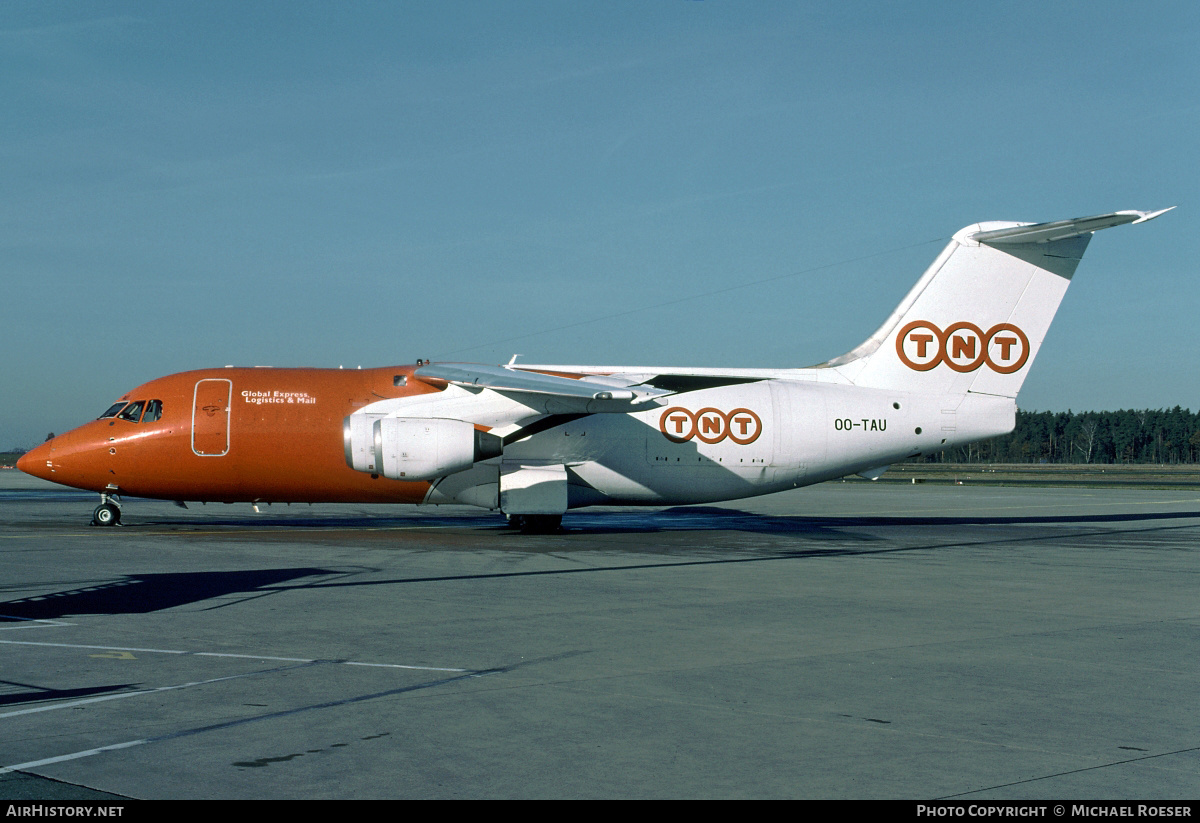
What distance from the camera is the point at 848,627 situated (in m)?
10.8

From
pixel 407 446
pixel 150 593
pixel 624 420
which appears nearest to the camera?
pixel 150 593

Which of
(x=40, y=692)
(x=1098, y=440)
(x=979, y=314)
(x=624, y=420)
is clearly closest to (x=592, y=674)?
(x=40, y=692)

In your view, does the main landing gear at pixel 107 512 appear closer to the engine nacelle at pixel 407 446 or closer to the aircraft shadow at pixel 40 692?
the engine nacelle at pixel 407 446

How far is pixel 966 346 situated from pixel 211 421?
58.5 ft

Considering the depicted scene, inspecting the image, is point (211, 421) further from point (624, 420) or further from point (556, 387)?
point (624, 420)

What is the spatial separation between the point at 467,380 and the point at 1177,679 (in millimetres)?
14865

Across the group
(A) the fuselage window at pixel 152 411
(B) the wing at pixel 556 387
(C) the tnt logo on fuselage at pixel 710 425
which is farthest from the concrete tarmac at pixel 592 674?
(C) the tnt logo on fuselage at pixel 710 425

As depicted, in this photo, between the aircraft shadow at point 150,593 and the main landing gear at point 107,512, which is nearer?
the aircraft shadow at point 150,593

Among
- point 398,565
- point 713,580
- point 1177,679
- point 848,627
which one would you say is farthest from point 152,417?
point 1177,679

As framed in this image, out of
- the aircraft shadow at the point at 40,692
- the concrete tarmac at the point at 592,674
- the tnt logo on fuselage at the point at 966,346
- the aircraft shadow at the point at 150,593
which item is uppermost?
the tnt logo on fuselage at the point at 966,346

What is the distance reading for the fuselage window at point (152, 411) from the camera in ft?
76.8

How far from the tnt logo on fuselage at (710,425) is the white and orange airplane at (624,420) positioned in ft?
0.11

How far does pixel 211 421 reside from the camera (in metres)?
23.1
